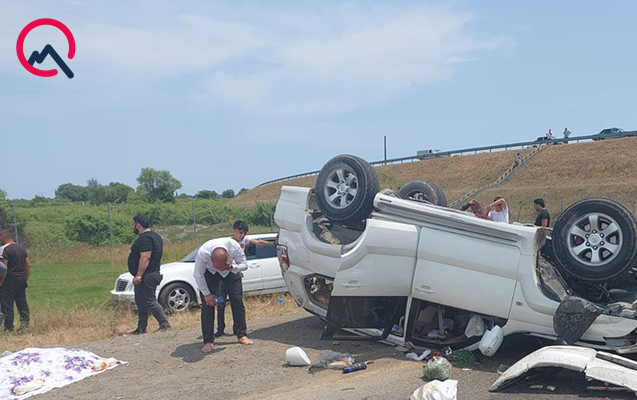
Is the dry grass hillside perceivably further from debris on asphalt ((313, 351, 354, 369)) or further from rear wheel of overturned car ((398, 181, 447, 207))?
debris on asphalt ((313, 351, 354, 369))

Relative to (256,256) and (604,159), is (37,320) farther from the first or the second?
(604,159)

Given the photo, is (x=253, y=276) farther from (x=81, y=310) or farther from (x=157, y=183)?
(x=157, y=183)

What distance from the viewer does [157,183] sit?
56250 millimetres

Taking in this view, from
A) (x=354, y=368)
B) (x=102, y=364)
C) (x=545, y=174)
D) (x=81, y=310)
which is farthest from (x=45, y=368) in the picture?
(x=545, y=174)

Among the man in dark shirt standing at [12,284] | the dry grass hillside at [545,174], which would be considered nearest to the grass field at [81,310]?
the man in dark shirt standing at [12,284]

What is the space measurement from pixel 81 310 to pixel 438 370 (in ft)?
22.8

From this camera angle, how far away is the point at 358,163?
6.99m

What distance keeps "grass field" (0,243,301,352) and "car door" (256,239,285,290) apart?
0.23 m

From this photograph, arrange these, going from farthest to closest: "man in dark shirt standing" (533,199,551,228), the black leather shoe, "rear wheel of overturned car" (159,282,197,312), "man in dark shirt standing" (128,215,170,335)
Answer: "rear wheel of overturned car" (159,282,197,312), "man in dark shirt standing" (533,199,551,228), the black leather shoe, "man in dark shirt standing" (128,215,170,335)

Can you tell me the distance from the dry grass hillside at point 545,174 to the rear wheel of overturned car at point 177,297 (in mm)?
19675

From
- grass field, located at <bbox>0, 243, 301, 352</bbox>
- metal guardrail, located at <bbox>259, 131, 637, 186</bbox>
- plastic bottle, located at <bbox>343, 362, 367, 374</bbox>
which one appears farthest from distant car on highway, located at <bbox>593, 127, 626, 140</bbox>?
plastic bottle, located at <bbox>343, 362, 367, 374</bbox>

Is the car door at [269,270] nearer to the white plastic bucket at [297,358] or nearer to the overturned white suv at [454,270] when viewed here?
the overturned white suv at [454,270]

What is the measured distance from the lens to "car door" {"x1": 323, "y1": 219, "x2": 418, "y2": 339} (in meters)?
6.34

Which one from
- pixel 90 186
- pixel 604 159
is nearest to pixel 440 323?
pixel 604 159
